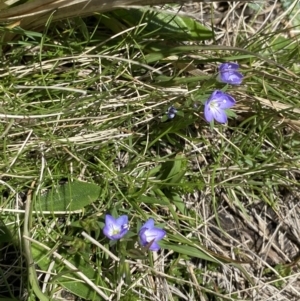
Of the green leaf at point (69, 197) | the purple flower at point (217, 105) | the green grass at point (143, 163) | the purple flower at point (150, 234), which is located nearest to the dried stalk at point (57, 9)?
the green grass at point (143, 163)

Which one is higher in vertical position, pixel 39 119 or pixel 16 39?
pixel 16 39

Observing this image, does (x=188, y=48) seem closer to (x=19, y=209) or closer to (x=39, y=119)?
(x=39, y=119)

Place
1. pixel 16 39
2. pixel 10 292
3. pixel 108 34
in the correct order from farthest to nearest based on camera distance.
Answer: pixel 108 34 < pixel 16 39 < pixel 10 292

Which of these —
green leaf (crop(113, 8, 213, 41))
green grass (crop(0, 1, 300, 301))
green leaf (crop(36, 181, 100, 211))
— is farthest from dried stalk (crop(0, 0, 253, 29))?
green leaf (crop(36, 181, 100, 211))

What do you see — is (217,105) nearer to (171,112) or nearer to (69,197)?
(171,112)

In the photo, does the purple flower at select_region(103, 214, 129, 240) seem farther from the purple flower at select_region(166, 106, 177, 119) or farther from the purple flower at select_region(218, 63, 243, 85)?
the purple flower at select_region(218, 63, 243, 85)

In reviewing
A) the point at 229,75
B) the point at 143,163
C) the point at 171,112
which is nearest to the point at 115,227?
the point at 143,163

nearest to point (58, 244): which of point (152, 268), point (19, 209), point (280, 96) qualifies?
point (19, 209)
